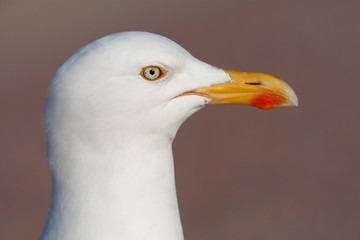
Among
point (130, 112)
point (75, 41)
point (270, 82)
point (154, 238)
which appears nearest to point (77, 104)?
point (130, 112)

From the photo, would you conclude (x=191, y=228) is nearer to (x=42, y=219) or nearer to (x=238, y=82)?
(x=42, y=219)

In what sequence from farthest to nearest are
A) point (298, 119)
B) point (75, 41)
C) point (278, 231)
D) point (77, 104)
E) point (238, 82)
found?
point (75, 41)
point (298, 119)
point (278, 231)
point (238, 82)
point (77, 104)

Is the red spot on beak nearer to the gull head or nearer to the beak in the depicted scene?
the beak

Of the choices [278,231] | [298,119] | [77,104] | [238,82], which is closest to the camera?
[77,104]

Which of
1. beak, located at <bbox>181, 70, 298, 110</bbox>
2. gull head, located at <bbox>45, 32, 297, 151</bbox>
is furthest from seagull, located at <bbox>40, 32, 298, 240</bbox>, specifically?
beak, located at <bbox>181, 70, 298, 110</bbox>

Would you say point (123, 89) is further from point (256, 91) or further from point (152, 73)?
point (256, 91)

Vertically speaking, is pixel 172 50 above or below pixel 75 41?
below

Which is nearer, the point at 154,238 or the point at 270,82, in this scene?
the point at 154,238

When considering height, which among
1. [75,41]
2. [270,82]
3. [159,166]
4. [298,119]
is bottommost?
[159,166]
